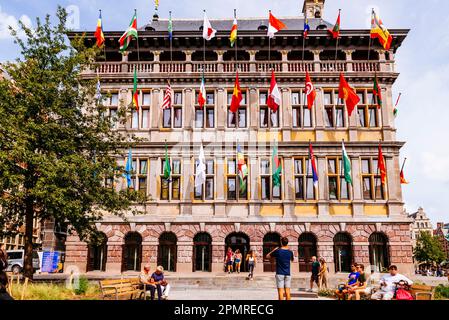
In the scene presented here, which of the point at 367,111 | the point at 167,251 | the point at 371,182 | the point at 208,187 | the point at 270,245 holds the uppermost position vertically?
the point at 367,111

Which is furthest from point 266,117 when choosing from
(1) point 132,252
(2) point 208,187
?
(1) point 132,252

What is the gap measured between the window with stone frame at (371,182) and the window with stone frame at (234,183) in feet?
25.3

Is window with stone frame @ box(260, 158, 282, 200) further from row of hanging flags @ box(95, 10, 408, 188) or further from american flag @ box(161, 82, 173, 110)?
american flag @ box(161, 82, 173, 110)

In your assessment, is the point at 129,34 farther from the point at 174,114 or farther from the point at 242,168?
the point at 242,168

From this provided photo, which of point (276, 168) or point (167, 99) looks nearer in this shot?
point (276, 168)

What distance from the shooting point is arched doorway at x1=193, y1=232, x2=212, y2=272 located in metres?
25.6

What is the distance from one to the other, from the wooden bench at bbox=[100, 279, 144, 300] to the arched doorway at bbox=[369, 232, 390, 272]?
16562 millimetres

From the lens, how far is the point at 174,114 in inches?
1114

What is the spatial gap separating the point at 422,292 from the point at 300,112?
18.6 meters

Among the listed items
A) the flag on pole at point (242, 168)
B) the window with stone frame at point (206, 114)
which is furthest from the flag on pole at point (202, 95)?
the flag on pole at point (242, 168)

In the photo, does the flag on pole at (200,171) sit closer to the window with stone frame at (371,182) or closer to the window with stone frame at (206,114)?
the window with stone frame at (206,114)

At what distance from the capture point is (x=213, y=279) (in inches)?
846

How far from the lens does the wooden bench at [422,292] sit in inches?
412

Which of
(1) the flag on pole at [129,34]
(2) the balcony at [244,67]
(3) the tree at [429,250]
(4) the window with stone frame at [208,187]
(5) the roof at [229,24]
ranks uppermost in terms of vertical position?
(5) the roof at [229,24]
